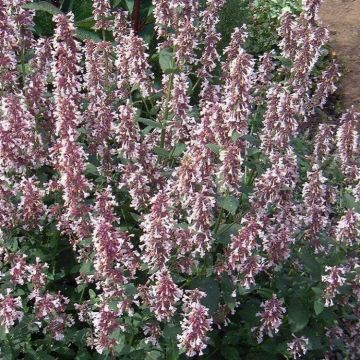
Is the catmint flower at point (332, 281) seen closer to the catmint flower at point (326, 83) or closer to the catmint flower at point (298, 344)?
the catmint flower at point (298, 344)

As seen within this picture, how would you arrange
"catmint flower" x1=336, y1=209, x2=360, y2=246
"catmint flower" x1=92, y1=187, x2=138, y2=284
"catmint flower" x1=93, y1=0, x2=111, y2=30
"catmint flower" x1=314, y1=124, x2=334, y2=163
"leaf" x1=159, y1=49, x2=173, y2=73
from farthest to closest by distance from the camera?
"catmint flower" x1=93, y1=0, x2=111, y2=30
"catmint flower" x1=314, y1=124, x2=334, y2=163
"leaf" x1=159, y1=49, x2=173, y2=73
"catmint flower" x1=336, y1=209, x2=360, y2=246
"catmint flower" x1=92, y1=187, x2=138, y2=284

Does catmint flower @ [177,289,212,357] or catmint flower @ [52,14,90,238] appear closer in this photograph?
catmint flower @ [177,289,212,357]

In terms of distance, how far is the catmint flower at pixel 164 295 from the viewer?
2973 millimetres

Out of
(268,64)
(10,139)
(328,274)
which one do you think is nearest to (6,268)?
(10,139)

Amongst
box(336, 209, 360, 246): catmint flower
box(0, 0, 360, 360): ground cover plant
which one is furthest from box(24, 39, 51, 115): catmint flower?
box(336, 209, 360, 246): catmint flower

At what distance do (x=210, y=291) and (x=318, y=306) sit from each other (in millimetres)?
586

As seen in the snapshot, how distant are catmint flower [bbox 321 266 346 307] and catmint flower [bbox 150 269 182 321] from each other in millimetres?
807

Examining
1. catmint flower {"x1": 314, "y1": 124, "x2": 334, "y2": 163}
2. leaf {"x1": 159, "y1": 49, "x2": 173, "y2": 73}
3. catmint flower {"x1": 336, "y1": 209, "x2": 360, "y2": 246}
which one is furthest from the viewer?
catmint flower {"x1": 314, "y1": 124, "x2": 334, "y2": 163}

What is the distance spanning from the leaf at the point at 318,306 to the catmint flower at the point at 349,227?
1.12 feet

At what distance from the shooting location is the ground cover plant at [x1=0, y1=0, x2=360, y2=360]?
309 centimetres

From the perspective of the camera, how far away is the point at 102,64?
4137 millimetres

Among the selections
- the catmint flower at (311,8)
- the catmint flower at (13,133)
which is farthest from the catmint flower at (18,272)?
the catmint flower at (311,8)

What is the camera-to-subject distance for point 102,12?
14.0ft

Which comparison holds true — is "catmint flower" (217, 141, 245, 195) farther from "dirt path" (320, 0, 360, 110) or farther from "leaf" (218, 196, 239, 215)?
"dirt path" (320, 0, 360, 110)
